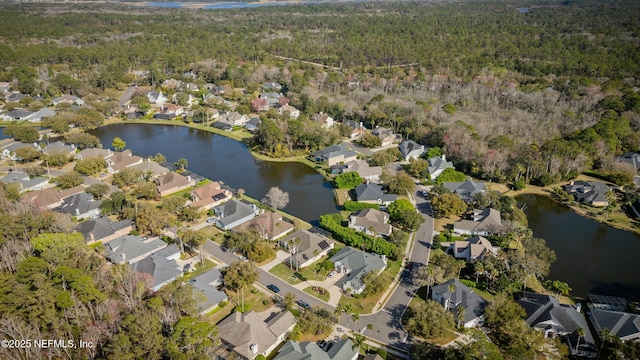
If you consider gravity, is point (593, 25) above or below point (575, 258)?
above

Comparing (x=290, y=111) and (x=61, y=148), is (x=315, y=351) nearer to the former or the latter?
(x=61, y=148)

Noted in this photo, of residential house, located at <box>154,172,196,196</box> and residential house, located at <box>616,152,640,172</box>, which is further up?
residential house, located at <box>616,152,640,172</box>

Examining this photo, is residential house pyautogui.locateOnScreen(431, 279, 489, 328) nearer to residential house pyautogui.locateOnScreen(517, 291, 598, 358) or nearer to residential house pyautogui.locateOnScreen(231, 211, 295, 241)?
residential house pyautogui.locateOnScreen(517, 291, 598, 358)

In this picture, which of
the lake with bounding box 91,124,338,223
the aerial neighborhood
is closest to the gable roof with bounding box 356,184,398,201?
the aerial neighborhood

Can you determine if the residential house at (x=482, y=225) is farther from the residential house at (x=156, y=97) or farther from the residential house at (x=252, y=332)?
the residential house at (x=156, y=97)

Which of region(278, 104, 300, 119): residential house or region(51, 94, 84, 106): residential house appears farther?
region(51, 94, 84, 106): residential house

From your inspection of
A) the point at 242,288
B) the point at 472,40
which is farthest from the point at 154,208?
the point at 472,40

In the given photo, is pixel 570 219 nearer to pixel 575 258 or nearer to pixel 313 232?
pixel 575 258
